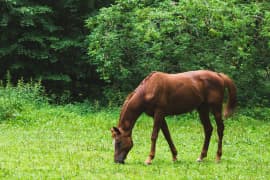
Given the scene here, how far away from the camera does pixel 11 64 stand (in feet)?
70.9

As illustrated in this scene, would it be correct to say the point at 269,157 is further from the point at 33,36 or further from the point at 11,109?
the point at 33,36

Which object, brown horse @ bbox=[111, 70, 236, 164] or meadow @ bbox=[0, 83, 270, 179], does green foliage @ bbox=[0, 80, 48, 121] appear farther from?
brown horse @ bbox=[111, 70, 236, 164]

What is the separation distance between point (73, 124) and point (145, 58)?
434 centimetres

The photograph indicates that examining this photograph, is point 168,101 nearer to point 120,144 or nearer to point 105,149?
point 120,144

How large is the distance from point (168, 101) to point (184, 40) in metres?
7.24

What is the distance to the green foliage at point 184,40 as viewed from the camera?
1719cm

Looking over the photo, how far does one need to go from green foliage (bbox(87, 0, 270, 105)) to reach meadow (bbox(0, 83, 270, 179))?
4.86 feet

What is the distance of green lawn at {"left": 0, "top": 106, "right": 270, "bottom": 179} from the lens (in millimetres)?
9477

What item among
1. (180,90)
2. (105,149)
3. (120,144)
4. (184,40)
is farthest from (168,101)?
(184,40)

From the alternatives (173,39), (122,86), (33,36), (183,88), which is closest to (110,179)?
(183,88)

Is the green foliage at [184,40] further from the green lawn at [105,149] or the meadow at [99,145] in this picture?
the green lawn at [105,149]

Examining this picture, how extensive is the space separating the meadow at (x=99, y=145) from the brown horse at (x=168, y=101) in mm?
449

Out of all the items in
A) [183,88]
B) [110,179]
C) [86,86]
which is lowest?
[86,86]

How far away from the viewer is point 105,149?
1220 centimetres
